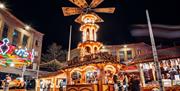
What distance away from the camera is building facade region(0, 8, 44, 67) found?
29.3 metres

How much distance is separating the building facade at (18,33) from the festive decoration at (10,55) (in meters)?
7.86

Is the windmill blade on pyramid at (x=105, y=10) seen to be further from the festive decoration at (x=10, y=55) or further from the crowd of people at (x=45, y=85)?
the crowd of people at (x=45, y=85)

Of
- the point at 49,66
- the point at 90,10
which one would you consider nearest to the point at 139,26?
the point at 90,10

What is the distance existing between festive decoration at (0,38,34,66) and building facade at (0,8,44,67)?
25.8 ft

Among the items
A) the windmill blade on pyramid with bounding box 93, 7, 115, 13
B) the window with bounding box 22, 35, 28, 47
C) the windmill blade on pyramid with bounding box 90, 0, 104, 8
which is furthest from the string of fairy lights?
the window with bounding box 22, 35, 28, 47

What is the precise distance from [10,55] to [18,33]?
17.0 m

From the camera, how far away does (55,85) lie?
74.5ft

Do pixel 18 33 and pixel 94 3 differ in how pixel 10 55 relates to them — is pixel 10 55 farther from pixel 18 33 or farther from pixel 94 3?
pixel 18 33

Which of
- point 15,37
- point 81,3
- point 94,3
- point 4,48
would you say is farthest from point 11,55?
point 15,37

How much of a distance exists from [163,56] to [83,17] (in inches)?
439

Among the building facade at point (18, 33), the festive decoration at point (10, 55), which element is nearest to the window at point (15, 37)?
the building facade at point (18, 33)

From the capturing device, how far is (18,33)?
3391 centimetres

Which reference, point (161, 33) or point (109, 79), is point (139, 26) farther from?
point (109, 79)

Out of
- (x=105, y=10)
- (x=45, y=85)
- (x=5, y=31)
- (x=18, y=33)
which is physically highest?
(x=105, y=10)
